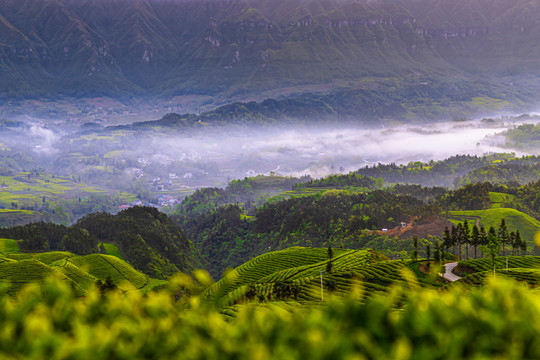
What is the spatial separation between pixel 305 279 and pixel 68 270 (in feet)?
168

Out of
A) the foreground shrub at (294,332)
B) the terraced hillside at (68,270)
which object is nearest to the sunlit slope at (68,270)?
the terraced hillside at (68,270)

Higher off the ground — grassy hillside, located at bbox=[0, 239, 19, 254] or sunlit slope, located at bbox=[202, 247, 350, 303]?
grassy hillside, located at bbox=[0, 239, 19, 254]

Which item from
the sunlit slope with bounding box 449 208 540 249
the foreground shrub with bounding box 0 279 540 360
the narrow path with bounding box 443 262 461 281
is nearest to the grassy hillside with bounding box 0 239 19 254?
the narrow path with bounding box 443 262 461 281

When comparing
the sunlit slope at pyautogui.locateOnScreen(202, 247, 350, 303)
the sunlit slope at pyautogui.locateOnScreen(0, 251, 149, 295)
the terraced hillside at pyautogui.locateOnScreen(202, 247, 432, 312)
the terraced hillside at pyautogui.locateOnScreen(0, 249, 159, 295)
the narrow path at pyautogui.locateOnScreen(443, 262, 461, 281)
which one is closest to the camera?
the terraced hillside at pyautogui.locateOnScreen(202, 247, 432, 312)

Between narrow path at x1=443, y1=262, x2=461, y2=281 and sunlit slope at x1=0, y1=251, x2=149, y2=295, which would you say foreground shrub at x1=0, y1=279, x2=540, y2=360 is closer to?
sunlit slope at x1=0, y1=251, x2=149, y2=295

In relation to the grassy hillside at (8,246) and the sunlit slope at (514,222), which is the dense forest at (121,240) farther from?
the sunlit slope at (514,222)

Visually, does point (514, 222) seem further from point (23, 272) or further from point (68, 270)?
point (23, 272)

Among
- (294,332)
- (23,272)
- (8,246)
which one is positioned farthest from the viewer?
(8,246)

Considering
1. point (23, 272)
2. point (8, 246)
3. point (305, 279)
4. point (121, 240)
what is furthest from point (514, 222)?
point (8, 246)

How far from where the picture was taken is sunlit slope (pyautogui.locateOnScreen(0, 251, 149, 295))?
85.6 metres

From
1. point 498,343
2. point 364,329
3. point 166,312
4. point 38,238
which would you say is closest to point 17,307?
point 166,312

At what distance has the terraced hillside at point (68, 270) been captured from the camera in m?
85.7

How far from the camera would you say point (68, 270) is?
94.3m

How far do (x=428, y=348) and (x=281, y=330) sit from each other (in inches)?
139
